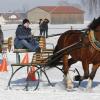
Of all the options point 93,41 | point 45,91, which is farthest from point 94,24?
point 45,91

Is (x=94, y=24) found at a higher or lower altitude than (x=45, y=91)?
higher

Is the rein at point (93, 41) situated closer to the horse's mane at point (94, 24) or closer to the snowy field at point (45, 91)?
the horse's mane at point (94, 24)

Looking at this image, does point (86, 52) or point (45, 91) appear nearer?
point (45, 91)

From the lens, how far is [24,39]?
11.2 metres

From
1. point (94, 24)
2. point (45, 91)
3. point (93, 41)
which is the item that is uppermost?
point (94, 24)

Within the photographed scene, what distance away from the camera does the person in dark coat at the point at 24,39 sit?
35.7 feet

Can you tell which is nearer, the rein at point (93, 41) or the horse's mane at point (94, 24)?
the rein at point (93, 41)

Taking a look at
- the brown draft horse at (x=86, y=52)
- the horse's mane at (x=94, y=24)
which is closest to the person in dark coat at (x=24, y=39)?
the brown draft horse at (x=86, y=52)

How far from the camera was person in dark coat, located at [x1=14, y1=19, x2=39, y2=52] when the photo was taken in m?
10.9

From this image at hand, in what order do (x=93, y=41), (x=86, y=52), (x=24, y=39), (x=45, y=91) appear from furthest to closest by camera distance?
1. (x=24, y=39)
2. (x=86, y=52)
3. (x=93, y=41)
4. (x=45, y=91)

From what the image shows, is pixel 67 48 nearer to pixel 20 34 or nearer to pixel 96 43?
pixel 96 43

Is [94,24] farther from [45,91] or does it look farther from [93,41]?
[45,91]

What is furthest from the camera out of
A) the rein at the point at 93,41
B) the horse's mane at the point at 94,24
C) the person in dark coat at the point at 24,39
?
the person in dark coat at the point at 24,39

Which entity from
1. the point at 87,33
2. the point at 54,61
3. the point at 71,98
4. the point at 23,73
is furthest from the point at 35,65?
the point at 23,73
